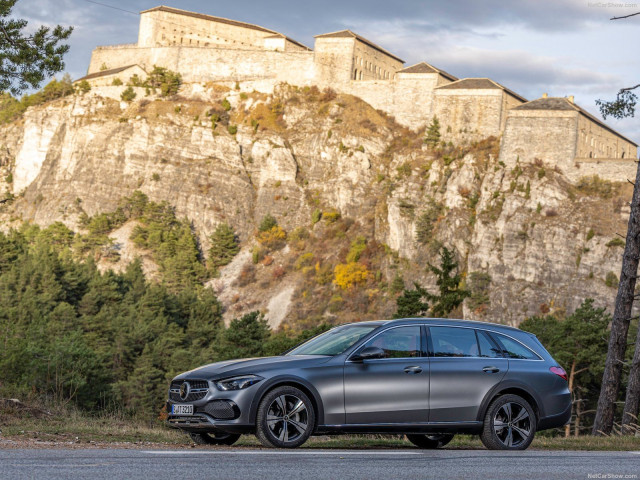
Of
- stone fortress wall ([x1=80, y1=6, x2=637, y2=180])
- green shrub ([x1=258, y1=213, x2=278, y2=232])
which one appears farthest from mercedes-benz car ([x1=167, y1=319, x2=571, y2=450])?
green shrub ([x1=258, y1=213, x2=278, y2=232])

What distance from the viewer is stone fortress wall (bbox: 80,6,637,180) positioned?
84000 mm

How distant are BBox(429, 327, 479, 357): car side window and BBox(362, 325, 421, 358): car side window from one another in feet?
0.81

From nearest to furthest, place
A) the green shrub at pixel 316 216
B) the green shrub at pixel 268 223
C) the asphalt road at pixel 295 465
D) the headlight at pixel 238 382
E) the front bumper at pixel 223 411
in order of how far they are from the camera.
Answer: the asphalt road at pixel 295 465 < the front bumper at pixel 223 411 < the headlight at pixel 238 382 < the green shrub at pixel 316 216 < the green shrub at pixel 268 223

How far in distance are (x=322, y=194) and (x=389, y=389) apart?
290ft

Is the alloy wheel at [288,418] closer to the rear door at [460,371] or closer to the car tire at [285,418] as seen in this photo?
the car tire at [285,418]

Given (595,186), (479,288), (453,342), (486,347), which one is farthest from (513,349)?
(595,186)

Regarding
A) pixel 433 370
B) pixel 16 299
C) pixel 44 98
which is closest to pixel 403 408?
pixel 433 370

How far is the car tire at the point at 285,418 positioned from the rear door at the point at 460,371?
5.69ft

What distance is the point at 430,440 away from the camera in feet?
41.8

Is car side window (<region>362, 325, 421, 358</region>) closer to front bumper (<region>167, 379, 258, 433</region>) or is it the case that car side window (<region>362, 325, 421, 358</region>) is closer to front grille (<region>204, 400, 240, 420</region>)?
front bumper (<region>167, 379, 258, 433</region>)

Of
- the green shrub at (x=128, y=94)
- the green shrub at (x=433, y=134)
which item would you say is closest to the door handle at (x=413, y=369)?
the green shrub at (x=433, y=134)

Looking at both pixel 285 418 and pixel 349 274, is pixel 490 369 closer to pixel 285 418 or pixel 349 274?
pixel 285 418

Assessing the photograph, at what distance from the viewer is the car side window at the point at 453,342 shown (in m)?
12.0

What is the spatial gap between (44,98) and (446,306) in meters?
78.3
